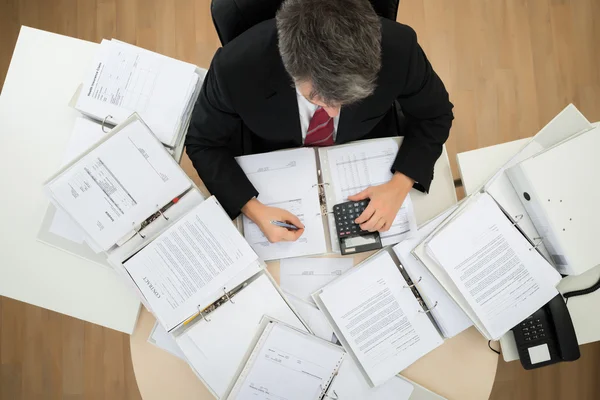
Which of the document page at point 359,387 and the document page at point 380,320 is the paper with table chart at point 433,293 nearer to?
the document page at point 380,320

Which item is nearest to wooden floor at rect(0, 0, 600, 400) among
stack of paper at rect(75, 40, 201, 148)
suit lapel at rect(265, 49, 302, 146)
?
stack of paper at rect(75, 40, 201, 148)

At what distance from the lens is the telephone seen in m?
1.29

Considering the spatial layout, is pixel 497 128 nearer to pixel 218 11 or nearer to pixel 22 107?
pixel 218 11

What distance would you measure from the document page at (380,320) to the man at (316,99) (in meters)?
0.15

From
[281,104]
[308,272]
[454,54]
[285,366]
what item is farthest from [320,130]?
[454,54]

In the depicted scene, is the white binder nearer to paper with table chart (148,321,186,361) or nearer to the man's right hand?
the man's right hand

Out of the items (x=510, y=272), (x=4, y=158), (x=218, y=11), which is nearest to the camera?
(x=218, y=11)

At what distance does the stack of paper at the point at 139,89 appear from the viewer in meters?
1.34

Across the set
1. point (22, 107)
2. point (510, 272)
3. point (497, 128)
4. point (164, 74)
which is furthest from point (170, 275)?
point (497, 128)

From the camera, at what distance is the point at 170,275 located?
1.20 metres

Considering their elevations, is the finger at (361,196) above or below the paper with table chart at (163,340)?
above

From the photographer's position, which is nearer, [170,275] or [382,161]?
[170,275]

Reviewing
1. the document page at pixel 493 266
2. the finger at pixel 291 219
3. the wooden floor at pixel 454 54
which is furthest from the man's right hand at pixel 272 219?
the wooden floor at pixel 454 54

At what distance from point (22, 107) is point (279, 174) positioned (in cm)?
77
